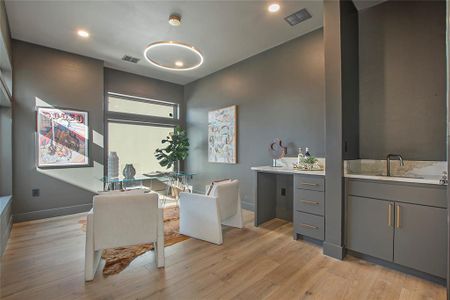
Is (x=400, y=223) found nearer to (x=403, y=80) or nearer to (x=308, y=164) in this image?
(x=308, y=164)

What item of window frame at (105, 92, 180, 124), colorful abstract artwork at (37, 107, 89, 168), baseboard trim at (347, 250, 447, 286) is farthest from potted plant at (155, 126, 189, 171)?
baseboard trim at (347, 250, 447, 286)

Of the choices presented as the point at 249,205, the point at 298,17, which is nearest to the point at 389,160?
the point at 298,17

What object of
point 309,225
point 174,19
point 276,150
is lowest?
point 309,225

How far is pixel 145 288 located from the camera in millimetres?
1773

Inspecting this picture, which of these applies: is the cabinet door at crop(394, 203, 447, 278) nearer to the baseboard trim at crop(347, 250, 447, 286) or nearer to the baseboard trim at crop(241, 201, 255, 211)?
the baseboard trim at crop(347, 250, 447, 286)

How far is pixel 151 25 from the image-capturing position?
3.07m

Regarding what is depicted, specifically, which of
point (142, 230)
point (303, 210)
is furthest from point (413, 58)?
point (142, 230)

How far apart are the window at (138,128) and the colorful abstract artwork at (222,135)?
138 centimetres

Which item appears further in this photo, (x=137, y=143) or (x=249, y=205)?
(x=137, y=143)

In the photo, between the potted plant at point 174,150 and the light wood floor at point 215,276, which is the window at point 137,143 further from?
the light wood floor at point 215,276

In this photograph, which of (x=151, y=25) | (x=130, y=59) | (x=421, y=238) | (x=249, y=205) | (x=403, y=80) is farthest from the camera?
(x=130, y=59)

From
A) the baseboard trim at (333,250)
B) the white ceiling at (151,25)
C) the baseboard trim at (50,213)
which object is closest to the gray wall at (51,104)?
the baseboard trim at (50,213)

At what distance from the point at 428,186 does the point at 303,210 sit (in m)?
1.22

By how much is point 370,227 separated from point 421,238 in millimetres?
384
